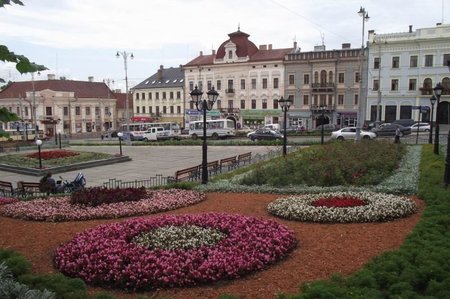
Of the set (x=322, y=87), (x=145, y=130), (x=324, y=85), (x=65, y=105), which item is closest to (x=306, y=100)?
(x=322, y=87)

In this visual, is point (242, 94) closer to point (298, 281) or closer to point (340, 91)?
point (340, 91)

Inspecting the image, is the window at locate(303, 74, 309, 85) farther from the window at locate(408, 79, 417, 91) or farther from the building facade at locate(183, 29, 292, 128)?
the window at locate(408, 79, 417, 91)

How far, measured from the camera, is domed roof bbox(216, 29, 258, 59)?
6450 cm

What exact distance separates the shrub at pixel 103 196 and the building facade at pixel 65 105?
62011mm

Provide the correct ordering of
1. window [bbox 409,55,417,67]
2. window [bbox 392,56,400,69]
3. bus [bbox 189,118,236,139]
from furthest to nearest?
window [bbox 392,56,400,69] → window [bbox 409,55,417,67] → bus [bbox 189,118,236,139]

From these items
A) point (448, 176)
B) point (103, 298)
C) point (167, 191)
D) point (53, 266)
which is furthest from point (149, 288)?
point (448, 176)

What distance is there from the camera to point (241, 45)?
64938 millimetres

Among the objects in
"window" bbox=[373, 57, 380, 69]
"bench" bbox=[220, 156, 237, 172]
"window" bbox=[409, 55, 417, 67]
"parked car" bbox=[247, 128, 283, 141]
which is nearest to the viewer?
"bench" bbox=[220, 156, 237, 172]

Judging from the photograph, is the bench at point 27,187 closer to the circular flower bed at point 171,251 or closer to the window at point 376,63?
the circular flower bed at point 171,251

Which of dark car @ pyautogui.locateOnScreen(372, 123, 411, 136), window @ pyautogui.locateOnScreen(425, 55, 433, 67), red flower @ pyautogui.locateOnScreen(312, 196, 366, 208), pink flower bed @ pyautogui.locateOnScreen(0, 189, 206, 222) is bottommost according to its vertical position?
pink flower bed @ pyautogui.locateOnScreen(0, 189, 206, 222)

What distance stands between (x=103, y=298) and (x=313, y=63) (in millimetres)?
57001

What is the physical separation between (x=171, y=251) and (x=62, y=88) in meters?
75.1

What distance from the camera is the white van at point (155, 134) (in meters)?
52.8

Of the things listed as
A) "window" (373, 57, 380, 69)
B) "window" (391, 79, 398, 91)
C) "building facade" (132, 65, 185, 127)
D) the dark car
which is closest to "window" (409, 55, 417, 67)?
"window" (391, 79, 398, 91)
